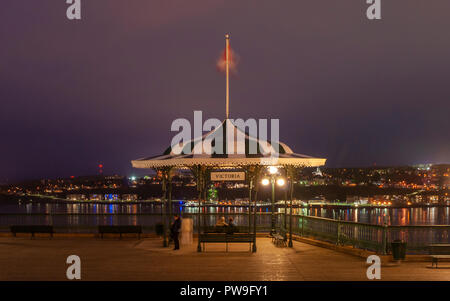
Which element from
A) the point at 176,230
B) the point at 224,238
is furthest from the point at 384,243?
the point at 176,230

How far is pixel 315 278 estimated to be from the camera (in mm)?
12016

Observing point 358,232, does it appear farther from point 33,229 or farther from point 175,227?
point 33,229

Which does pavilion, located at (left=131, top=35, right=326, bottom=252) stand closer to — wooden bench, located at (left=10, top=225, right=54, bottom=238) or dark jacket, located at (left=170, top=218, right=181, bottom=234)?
dark jacket, located at (left=170, top=218, right=181, bottom=234)

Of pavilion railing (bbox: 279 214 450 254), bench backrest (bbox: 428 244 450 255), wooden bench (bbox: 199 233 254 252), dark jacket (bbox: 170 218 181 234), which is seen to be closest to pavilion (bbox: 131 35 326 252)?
wooden bench (bbox: 199 233 254 252)

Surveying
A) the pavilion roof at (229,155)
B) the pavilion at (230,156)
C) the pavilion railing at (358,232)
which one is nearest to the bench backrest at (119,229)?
the pavilion at (230,156)

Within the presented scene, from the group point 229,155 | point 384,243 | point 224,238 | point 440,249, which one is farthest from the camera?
point 229,155

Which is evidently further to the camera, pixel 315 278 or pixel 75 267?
pixel 75 267

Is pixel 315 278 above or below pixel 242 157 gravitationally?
below

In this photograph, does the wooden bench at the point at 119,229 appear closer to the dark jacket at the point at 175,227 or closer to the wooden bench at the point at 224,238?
the dark jacket at the point at 175,227

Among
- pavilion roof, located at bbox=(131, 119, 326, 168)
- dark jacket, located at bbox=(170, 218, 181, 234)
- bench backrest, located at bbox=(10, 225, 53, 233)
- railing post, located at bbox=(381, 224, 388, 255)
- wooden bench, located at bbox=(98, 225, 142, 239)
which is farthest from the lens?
bench backrest, located at bbox=(10, 225, 53, 233)
